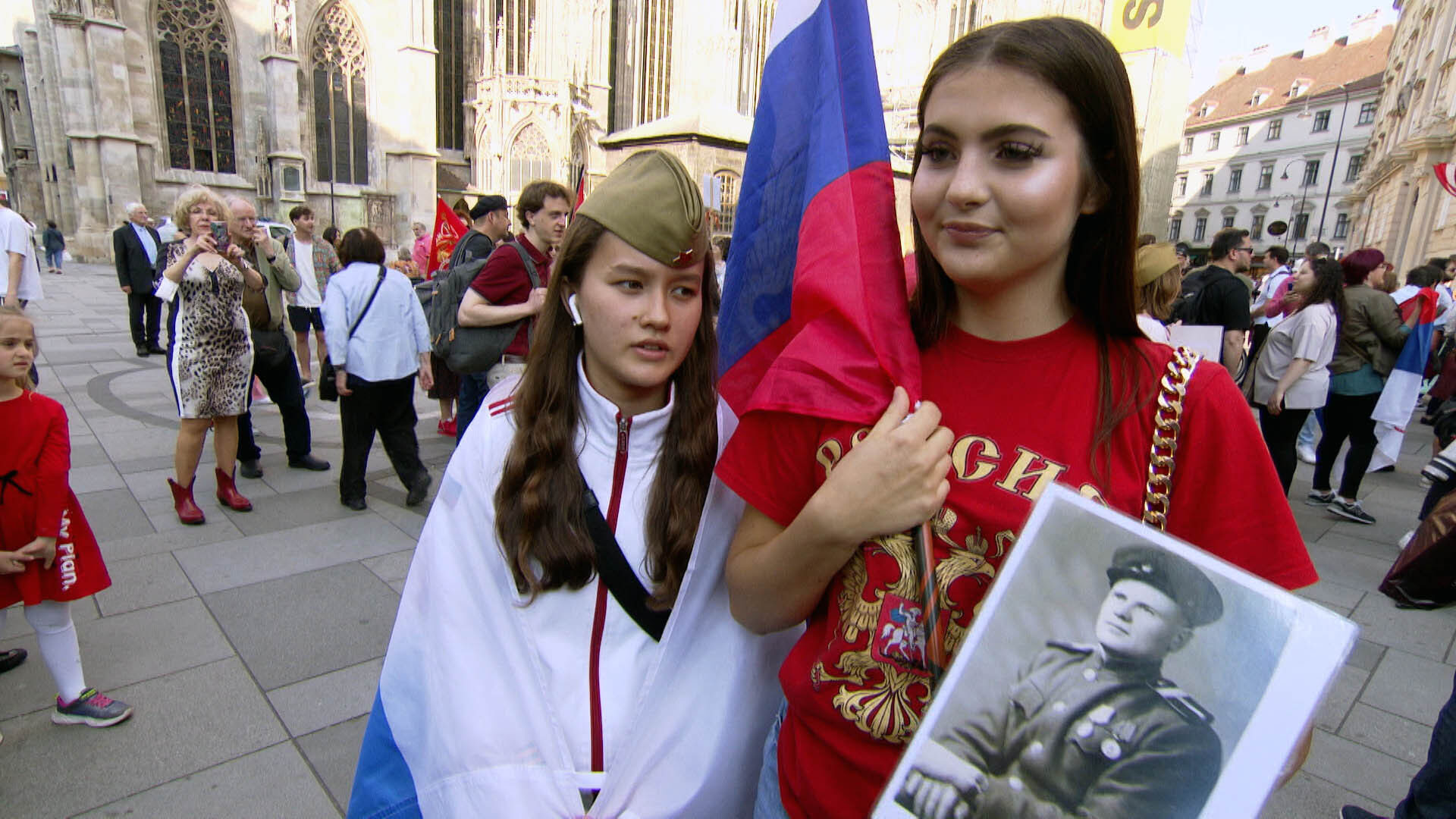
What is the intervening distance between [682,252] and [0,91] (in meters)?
42.3

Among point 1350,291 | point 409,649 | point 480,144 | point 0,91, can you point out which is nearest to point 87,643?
point 409,649

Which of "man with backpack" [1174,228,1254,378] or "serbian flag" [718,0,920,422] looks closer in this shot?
"serbian flag" [718,0,920,422]

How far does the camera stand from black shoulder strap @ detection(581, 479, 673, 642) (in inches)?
56.9

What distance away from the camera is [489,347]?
4547 millimetres

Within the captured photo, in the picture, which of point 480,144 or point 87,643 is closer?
point 87,643

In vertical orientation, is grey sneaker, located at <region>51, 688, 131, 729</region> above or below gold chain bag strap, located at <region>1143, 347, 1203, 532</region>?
below

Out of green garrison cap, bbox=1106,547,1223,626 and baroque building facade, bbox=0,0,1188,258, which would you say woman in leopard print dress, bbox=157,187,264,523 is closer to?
green garrison cap, bbox=1106,547,1223,626

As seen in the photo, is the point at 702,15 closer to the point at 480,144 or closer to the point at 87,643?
the point at 480,144

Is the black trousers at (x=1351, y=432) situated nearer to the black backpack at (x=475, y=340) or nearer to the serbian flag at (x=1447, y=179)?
the black backpack at (x=475, y=340)

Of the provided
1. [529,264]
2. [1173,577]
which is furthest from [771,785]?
[529,264]

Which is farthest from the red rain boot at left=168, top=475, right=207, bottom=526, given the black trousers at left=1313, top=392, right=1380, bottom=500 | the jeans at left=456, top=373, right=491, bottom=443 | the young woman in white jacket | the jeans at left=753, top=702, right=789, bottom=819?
the black trousers at left=1313, top=392, right=1380, bottom=500

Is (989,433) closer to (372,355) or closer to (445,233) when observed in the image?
(372,355)

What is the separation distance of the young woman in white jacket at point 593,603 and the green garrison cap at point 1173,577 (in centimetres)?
74

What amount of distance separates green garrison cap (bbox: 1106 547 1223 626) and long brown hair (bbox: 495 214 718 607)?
827mm
